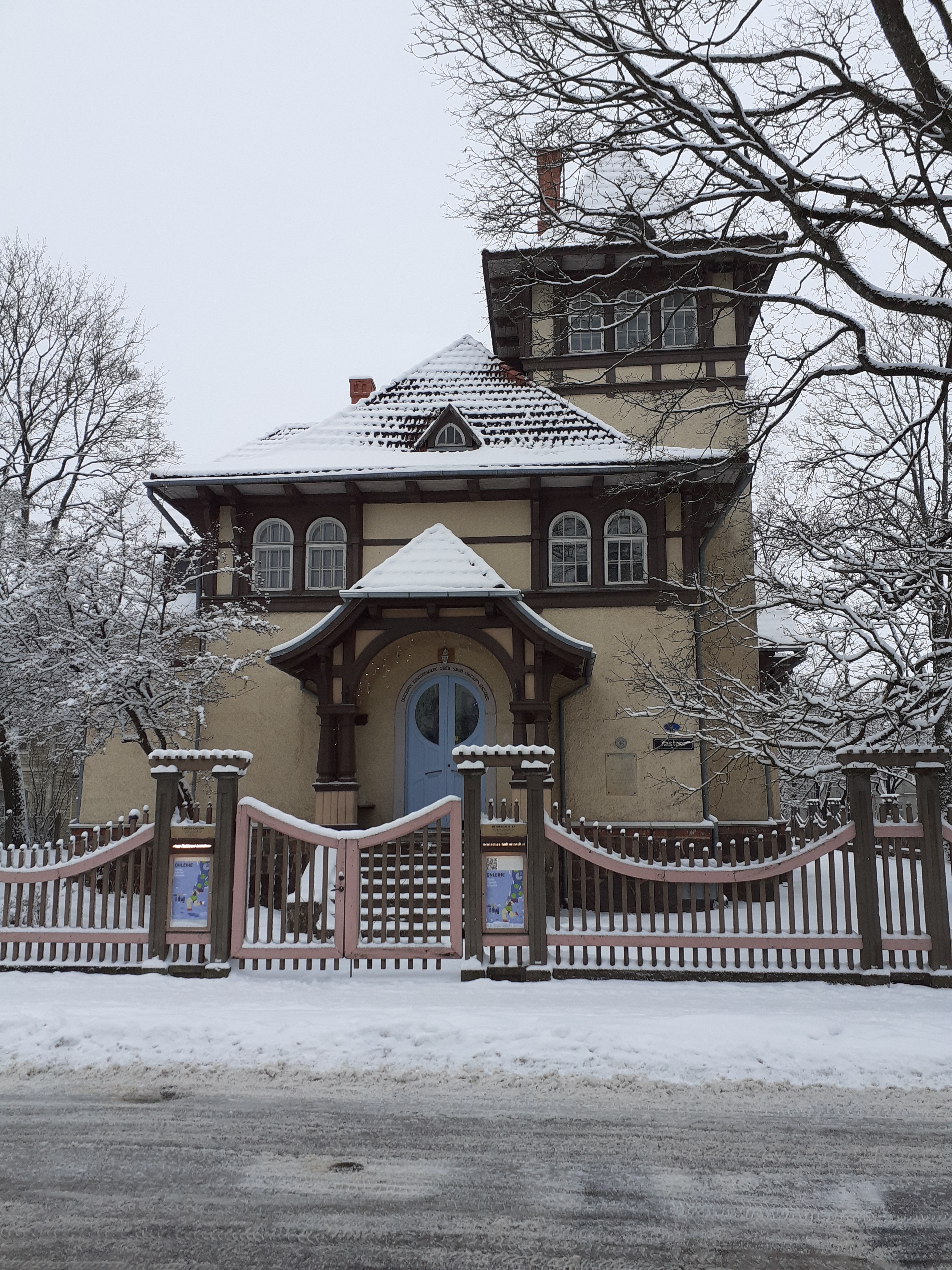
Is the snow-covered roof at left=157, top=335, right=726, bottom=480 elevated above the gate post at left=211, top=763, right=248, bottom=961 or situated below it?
above

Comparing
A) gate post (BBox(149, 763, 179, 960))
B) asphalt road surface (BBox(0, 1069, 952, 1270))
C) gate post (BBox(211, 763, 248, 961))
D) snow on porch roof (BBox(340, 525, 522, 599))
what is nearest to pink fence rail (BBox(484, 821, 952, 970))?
gate post (BBox(211, 763, 248, 961))

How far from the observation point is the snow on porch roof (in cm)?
1336

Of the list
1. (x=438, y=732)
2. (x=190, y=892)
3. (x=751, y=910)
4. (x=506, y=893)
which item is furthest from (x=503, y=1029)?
(x=438, y=732)

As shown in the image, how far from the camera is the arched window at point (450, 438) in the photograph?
642 inches

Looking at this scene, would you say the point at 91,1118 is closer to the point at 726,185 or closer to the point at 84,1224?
the point at 84,1224

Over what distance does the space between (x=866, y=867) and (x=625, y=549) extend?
860cm

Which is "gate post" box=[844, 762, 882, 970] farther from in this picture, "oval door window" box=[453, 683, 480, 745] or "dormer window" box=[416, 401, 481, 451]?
"dormer window" box=[416, 401, 481, 451]

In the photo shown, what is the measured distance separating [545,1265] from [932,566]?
973cm

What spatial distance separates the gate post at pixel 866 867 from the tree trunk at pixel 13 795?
15.2 m

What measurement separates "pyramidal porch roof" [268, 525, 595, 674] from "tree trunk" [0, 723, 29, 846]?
24.8ft

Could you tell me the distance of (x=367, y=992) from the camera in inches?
296

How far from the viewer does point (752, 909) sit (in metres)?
8.27

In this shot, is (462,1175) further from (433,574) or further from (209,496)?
(209,496)

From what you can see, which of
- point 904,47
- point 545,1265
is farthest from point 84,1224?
point 904,47
